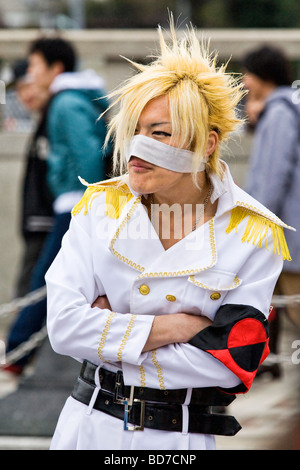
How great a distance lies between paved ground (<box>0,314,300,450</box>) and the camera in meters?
4.50

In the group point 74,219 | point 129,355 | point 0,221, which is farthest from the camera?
point 0,221

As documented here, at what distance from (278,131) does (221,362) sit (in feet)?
9.06

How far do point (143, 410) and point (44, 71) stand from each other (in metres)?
3.61

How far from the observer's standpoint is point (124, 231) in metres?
2.49

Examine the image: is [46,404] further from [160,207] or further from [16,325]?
[160,207]

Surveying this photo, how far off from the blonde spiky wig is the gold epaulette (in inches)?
4.6

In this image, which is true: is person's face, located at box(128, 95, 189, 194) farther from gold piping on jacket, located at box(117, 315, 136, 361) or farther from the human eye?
gold piping on jacket, located at box(117, 315, 136, 361)

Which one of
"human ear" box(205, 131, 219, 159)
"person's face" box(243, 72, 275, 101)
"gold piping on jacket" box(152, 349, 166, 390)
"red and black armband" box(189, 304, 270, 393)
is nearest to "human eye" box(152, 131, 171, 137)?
"human ear" box(205, 131, 219, 159)

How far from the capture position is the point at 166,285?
96.7 inches

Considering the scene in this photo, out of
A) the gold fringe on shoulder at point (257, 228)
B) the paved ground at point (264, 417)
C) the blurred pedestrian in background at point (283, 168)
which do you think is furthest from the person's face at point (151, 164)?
the blurred pedestrian in background at point (283, 168)

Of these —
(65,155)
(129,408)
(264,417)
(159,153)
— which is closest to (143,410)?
(129,408)

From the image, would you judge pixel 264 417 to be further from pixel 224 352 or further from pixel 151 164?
pixel 151 164
